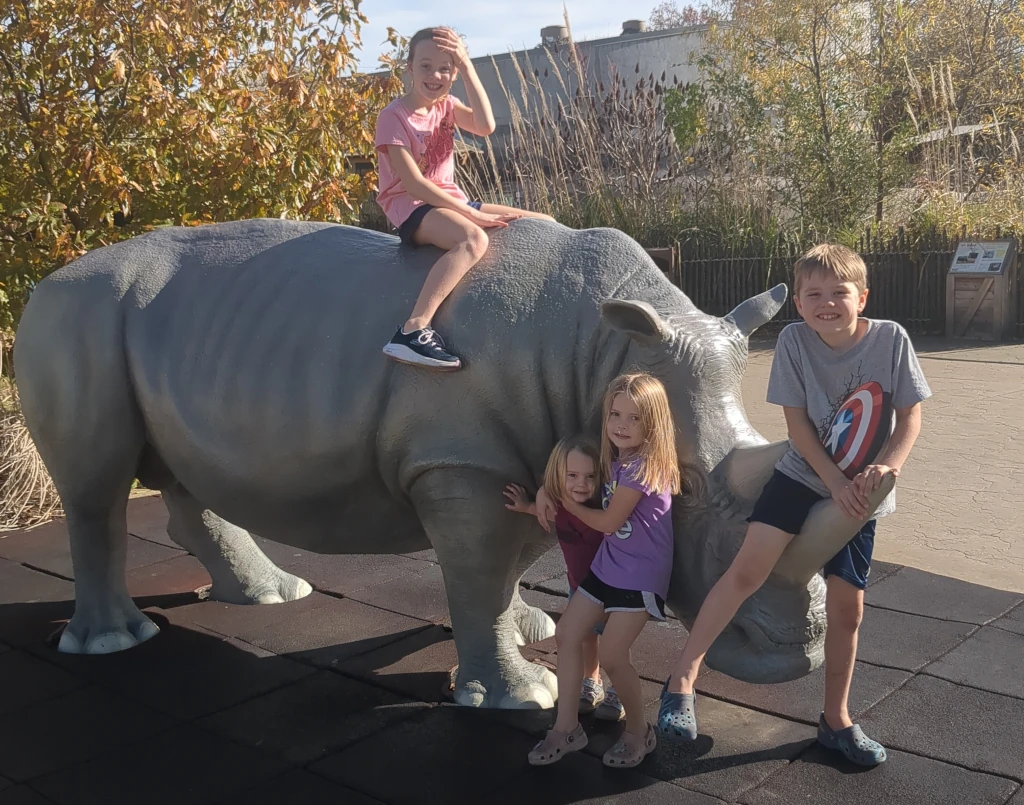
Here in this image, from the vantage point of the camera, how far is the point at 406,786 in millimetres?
2982

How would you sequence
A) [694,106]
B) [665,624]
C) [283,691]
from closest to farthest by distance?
[283,691] → [665,624] → [694,106]

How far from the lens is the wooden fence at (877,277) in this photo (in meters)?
12.8

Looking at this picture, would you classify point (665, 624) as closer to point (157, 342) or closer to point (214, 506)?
point (214, 506)

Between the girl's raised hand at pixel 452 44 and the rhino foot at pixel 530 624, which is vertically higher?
the girl's raised hand at pixel 452 44

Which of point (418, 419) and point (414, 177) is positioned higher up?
point (414, 177)

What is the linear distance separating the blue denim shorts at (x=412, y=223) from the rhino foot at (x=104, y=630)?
1.89m

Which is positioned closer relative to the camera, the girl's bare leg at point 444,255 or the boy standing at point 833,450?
the boy standing at point 833,450

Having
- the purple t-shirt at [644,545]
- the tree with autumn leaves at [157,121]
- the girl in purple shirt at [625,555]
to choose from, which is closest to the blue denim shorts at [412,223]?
the girl in purple shirt at [625,555]

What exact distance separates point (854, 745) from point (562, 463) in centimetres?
113

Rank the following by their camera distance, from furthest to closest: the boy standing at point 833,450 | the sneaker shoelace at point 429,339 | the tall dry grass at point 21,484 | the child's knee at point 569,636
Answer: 1. the tall dry grass at point 21,484
2. the sneaker shoelace at point 429,339
3. the child's knee at point 569,636
4. the boy standing at point 833,450

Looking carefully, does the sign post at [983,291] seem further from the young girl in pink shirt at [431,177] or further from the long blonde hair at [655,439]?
the long blonde hair at [655,439]

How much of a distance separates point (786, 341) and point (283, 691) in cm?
203

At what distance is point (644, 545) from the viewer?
2932 millimetres

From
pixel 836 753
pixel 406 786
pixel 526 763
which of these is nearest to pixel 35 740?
pixel 406 786
